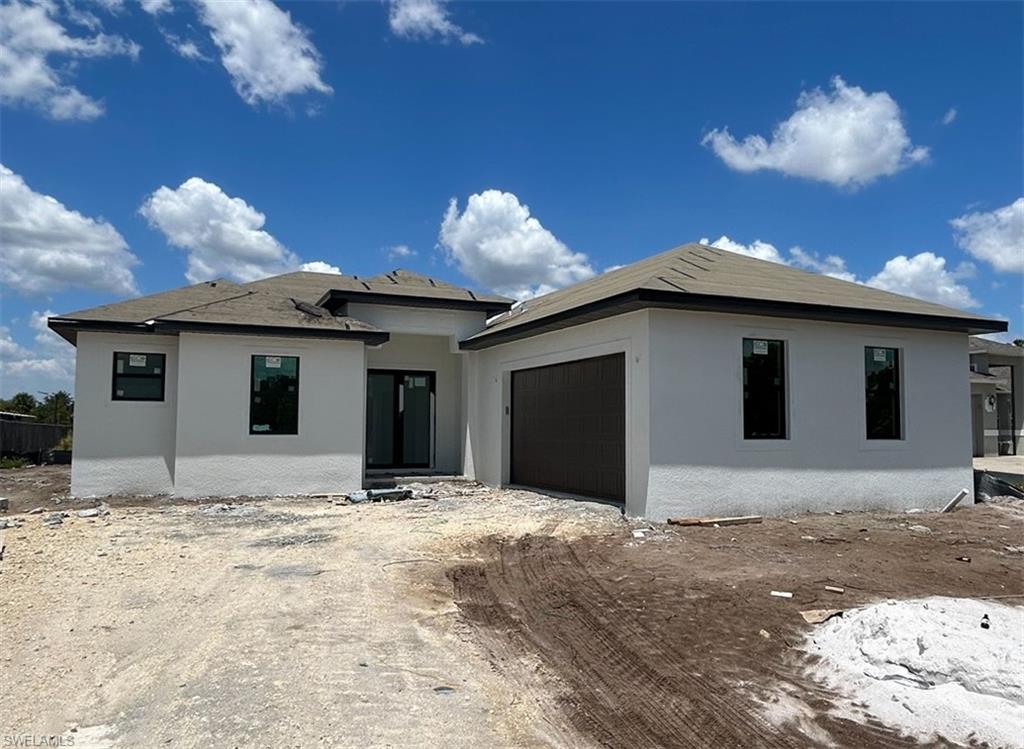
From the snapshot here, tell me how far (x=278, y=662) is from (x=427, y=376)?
13.2m

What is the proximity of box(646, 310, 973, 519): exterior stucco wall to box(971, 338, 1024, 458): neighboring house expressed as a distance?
54.0ft

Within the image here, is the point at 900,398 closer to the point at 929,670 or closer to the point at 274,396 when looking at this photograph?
the point at 929,670

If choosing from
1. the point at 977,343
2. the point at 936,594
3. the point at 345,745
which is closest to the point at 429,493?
the point at 936,594

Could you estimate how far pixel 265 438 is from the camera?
13961mm

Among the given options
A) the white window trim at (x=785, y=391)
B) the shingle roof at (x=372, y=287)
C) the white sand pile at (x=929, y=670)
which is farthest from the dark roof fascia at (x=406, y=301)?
the white sand pile at (x=929, y=670)

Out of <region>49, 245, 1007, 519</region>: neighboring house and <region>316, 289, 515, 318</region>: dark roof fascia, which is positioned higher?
<region>316, 289, 515, 318</region>: dark roof fascia

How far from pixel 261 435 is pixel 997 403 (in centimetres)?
2782

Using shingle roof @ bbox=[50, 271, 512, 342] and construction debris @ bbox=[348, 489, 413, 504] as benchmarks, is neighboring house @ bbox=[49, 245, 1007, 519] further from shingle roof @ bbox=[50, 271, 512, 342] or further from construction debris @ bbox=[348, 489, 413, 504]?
construction debris @ bbox=[348, 489, 413, 504]

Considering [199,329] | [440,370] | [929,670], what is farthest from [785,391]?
[199,329]

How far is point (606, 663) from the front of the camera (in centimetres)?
502

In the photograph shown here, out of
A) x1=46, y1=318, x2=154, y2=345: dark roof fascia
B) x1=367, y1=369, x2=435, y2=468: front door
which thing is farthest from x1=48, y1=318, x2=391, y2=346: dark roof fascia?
x1=367, y1=369, x2=435, y2=468: front door

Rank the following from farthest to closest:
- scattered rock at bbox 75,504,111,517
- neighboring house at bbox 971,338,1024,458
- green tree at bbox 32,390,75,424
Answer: green tree at bbox 32,390,75,424
neighboring house at bbox 971,338,1024,458
scattered rock at bbox 75,504,111,517

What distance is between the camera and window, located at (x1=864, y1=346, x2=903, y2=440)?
40.7 feet

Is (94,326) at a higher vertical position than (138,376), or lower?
higher
